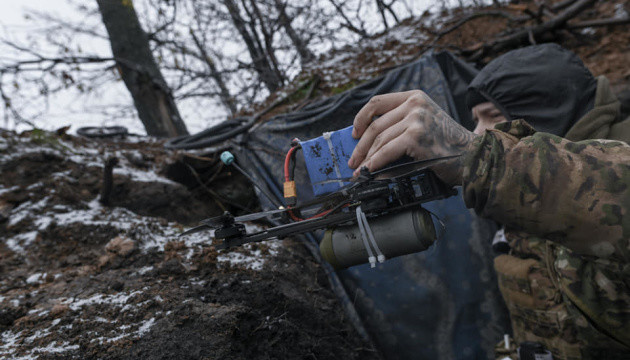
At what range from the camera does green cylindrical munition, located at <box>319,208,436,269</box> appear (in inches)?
43.6

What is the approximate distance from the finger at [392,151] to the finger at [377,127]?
0.08 meters

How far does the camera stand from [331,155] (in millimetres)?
1258

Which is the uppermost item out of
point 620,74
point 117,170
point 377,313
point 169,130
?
point 169,130

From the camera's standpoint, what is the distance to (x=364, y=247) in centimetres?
118

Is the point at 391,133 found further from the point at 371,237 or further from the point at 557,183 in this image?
the point at 557,183

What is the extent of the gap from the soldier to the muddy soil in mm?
1136

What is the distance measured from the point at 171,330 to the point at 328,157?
1112 millimetres

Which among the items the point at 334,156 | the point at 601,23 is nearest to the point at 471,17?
the point at 601,23

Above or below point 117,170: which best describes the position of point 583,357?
below

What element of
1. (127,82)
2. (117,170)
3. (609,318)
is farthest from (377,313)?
(127,82)

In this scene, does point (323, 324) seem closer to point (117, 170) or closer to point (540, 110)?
point (540, 110)

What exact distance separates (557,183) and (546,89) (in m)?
1.25

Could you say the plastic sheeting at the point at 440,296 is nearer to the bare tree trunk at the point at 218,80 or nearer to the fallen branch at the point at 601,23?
the fallen branch at the point at 601,23

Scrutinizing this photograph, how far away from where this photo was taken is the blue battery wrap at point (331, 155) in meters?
1.25
